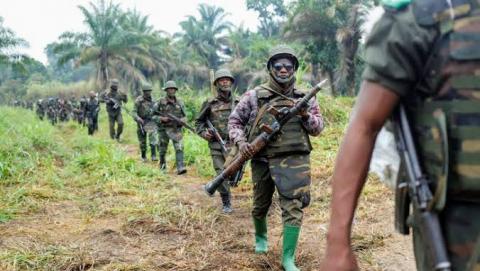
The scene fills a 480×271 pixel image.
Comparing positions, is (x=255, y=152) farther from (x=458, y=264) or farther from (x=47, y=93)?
(x=47, y=93)

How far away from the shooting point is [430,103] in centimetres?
111

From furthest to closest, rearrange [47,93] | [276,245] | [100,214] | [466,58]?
[47,93] → [100,214] → [276,245] → [466,58]

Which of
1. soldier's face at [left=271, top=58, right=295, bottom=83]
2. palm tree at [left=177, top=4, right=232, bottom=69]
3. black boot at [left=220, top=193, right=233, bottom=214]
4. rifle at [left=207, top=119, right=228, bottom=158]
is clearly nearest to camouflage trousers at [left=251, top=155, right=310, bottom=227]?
soldier's face at [left=271, top=58, right=295, bottom=83]

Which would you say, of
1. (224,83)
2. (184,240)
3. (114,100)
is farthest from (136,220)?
(114,100)

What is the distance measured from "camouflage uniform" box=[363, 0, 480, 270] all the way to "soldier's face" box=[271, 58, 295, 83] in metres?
2.76

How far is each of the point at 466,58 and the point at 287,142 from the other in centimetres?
273

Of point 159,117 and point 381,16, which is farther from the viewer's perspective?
point 159,117

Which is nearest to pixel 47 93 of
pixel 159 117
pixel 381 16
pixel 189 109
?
pixel 189 109

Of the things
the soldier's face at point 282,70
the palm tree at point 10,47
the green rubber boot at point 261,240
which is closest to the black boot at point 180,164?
the green rubber boot at point 261,240

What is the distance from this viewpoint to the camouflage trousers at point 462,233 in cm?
108

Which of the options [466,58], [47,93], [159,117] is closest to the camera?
[466,58]

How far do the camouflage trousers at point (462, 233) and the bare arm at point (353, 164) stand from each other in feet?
0.64

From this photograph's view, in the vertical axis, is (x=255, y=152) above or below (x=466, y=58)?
below

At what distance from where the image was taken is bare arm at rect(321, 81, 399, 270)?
3.69 feet
